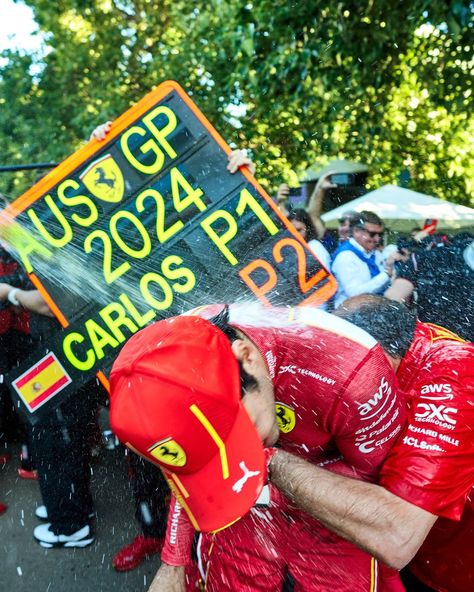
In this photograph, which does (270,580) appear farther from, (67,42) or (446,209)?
(67,42)

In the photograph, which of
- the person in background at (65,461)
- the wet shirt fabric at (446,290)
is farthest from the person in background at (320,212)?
the person in background at (65,461)

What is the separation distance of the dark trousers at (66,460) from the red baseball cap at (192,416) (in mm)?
2126

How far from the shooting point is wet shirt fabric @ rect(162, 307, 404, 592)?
1.56 metres

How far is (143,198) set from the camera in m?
2.77

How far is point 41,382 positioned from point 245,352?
1.57m

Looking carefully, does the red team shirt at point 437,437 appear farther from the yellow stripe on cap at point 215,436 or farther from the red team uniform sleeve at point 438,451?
the yellow stripe on cap at point 215,436

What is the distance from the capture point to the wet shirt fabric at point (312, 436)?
156cm

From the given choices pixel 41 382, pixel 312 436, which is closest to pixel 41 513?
pixel 41 382

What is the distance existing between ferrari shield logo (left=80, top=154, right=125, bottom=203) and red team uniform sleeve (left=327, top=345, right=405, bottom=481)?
1.56 m

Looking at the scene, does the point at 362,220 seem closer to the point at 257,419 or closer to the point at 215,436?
the point at 257,419

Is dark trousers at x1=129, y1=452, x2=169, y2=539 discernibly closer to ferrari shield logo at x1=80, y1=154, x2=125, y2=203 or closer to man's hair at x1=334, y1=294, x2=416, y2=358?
ferrari shield logo at x1=80, y1=154, x2=125, y2=203

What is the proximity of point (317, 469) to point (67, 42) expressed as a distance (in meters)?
13.0

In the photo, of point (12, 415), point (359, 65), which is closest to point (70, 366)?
point (12, 415)

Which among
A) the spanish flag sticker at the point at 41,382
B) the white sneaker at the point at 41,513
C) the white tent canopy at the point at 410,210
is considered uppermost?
the spanish flag sticker at the point at 41,382
